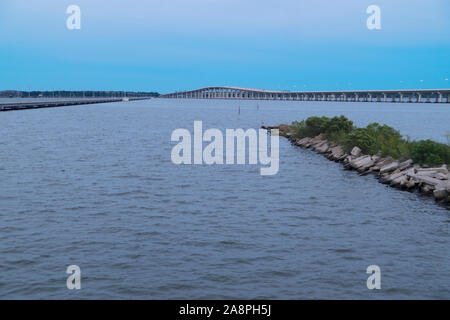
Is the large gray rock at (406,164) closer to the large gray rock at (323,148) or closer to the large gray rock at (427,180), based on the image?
the large gray rock at (427,180)

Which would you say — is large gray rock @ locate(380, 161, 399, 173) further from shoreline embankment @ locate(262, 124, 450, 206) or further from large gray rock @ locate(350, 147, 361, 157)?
large gray rock @ locate(350, 147, 361, 157)

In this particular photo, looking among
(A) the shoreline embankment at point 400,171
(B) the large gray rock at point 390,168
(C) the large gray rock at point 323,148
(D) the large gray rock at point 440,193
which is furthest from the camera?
(C) the large gray rock at point 323,148

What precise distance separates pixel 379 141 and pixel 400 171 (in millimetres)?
7145

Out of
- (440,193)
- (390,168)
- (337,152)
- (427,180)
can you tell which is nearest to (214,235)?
(440,193)

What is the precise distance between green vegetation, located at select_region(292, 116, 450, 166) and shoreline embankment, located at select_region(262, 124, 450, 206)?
41 centimetres

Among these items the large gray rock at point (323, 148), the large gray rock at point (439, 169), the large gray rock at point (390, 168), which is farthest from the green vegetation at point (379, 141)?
the large gray rock at point (439, 169)

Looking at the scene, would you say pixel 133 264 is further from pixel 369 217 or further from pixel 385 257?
pixel 369 217

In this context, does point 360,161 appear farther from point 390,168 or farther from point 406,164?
point 406,164

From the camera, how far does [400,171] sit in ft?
89.6

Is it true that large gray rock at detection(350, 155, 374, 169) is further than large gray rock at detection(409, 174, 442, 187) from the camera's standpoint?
Yes

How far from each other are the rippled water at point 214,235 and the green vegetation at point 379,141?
10.2ft

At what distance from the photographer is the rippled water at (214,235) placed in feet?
40.9

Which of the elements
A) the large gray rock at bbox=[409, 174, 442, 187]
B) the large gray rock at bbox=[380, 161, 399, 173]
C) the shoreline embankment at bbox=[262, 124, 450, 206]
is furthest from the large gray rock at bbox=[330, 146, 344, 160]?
the large gray rock at bbox=[409, 174, 442, 187]

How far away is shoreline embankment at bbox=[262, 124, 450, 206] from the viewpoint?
22828 millimetres
